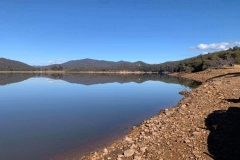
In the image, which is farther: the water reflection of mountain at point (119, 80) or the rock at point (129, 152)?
the water reflection of mountain at point (119, 80)

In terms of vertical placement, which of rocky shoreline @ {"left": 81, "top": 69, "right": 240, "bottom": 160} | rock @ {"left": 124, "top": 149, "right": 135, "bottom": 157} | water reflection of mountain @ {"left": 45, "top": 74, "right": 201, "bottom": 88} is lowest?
water reflection of mountain @ {"left": 45, "top": 74, "right": 201, "bottom": 88}

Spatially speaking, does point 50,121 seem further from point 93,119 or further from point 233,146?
point 233,146

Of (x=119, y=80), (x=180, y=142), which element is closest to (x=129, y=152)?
(x=180, y=142)

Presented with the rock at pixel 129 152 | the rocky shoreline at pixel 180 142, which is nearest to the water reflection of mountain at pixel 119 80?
the rocky shoreline at pixel 180 142

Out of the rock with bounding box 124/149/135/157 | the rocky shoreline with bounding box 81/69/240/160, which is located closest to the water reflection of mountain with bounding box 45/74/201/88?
the rocky shoreline with bounding box 81/69/240/160

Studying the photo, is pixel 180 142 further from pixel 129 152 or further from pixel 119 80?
pixel 119 80

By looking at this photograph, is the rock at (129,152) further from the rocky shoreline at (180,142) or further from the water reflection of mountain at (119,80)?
the water reflection of mountain at (119,80)

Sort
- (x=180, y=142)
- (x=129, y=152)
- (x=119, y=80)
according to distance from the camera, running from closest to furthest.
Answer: (x=129, y=152) → (x=180, y=142) → (x=119, y=80)

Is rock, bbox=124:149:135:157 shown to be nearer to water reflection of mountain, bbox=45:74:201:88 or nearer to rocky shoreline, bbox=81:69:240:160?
rocky shoreline, bbox=81:69:240:160

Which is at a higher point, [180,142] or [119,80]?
[180,142]

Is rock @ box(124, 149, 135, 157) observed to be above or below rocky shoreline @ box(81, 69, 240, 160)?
below

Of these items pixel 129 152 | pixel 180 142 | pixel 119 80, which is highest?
pixel 180 142

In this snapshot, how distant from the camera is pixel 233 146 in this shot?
936 centimetres

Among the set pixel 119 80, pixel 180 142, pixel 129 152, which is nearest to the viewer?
pixel 129 152
